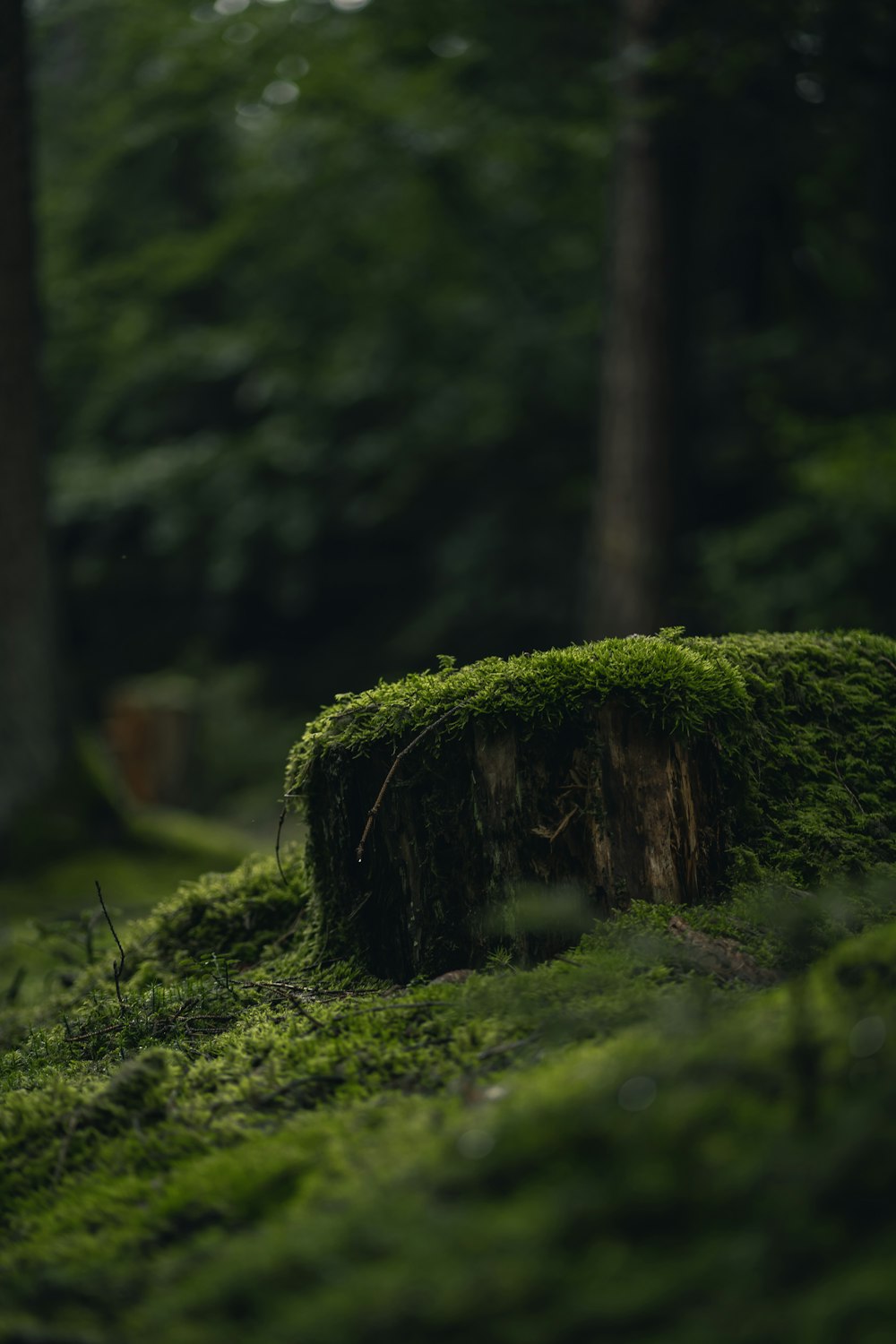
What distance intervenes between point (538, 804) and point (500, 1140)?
5.16 ft

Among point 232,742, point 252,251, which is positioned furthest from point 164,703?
point 252,251

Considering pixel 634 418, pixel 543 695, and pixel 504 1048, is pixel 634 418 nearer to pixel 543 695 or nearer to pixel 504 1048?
pixel 543 695

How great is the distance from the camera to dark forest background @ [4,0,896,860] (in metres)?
9.92

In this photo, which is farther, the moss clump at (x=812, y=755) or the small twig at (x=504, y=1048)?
the moss clump at (x=812, y=755)

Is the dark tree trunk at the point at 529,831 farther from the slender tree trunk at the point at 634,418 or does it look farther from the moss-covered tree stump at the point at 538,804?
the slender tree trunk at the point at 634,418

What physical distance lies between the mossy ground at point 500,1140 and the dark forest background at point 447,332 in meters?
6.74

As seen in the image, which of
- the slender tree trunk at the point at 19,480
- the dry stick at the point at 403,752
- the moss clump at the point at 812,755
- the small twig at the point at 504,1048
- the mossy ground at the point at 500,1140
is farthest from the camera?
the slender tree trunk at the point at 19,480

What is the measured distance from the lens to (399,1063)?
264 centimetres

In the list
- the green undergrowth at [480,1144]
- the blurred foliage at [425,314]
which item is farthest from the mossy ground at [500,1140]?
the blurred foliage at [425,314]

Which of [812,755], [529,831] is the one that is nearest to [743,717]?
[812,755]

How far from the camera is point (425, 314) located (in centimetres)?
1405

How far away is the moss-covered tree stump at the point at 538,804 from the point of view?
3201 millimetres

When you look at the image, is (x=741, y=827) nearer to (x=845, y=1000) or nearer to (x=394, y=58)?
(x=845, y=1000)

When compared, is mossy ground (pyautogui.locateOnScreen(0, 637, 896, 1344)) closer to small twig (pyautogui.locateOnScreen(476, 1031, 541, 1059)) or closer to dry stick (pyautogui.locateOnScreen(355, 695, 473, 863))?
small twig (pyautogui.locateOnScreen(476, 1031, 541, 1059))
